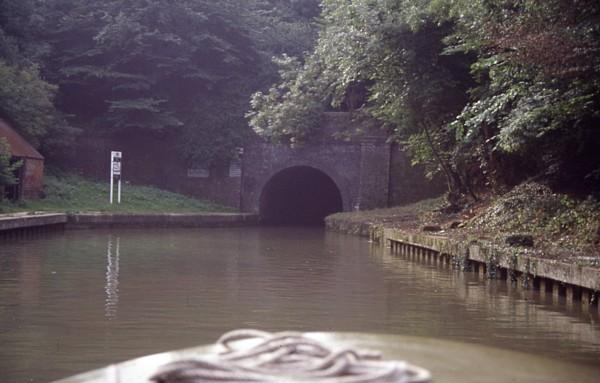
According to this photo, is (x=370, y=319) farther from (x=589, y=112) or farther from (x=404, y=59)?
(x=404, y=59)

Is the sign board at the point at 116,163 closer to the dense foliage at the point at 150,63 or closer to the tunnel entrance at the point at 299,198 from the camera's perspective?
the dense foliage at the point at 150,63

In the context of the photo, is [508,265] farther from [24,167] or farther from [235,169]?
[235,169]

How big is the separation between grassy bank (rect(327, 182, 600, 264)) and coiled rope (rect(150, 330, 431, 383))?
27.4 ft

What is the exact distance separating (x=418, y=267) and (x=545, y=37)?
524 cm

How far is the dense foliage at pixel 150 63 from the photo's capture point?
91.2ft

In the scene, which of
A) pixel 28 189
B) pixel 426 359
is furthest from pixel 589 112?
pixel 28 189

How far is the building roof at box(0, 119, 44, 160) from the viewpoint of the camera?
22156mm

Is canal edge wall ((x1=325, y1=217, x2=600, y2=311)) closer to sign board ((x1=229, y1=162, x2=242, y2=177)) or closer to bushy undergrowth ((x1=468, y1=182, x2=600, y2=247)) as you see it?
bushy undergrowth ((x1=468, y1=182, x2=600, y2=247))

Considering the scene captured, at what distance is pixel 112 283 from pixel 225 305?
7.24 ft

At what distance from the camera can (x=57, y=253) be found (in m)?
14.5

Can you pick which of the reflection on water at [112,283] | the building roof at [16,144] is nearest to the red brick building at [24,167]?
the building roof at [16,144]

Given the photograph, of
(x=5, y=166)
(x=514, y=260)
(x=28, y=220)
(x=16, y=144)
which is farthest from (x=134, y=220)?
(x=514, y=260)

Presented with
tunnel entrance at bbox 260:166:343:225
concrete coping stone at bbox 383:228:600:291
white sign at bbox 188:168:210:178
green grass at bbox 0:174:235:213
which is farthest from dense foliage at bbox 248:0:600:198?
green grass at bbox 0:174:235:213

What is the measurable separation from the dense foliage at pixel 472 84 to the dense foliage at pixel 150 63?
2600mm
